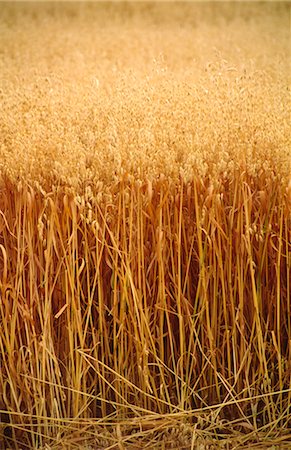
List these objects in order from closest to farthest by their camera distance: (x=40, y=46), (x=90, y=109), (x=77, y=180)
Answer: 1. (x=77, y=180)
2. (x=90, y=109)
3. (x=40, y=46)

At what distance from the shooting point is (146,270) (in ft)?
4.97

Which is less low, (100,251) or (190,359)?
(100,251)

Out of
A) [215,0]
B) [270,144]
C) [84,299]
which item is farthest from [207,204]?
[215,0]

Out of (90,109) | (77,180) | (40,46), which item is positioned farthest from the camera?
(40,46)

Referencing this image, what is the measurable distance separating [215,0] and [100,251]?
701mm

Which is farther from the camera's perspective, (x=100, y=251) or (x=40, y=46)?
(x=40, y=46)

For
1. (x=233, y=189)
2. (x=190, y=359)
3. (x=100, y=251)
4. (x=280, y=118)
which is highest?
(x=280, y=118)

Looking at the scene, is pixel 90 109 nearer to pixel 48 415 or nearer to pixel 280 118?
pixel 280 118

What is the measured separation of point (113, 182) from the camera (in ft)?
4.85

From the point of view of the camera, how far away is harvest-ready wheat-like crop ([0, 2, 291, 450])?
1.48 metres

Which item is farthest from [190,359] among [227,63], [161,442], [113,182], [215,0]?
[215,0]

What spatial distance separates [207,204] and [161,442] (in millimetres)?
563

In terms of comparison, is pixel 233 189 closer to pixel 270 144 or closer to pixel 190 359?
pixel 270 144

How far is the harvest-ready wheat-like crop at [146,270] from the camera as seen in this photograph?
1483mm
